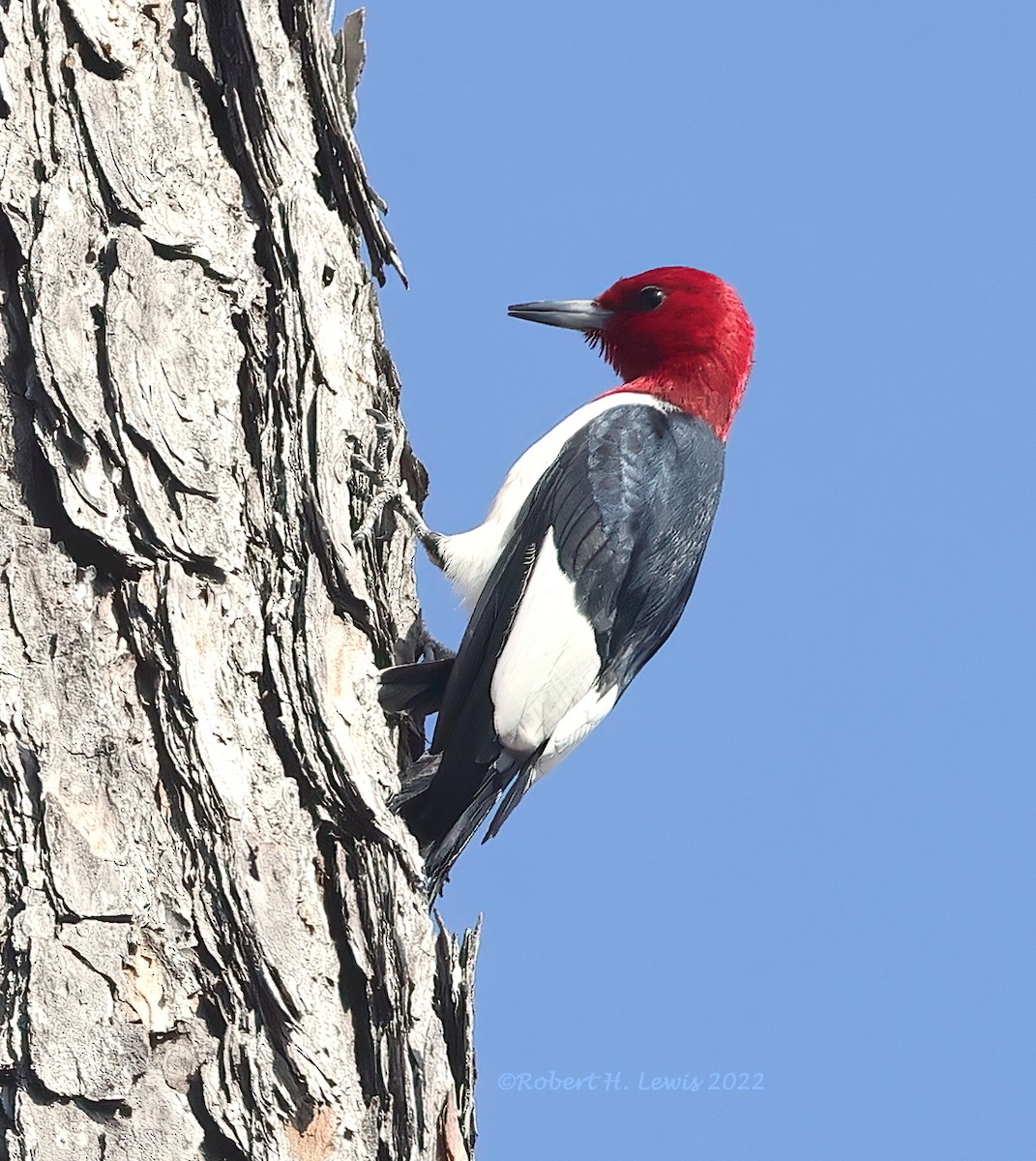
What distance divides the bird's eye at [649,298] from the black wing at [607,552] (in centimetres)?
55

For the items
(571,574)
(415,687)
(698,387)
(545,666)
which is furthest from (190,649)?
(698,387)

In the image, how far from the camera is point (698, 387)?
4.15 m

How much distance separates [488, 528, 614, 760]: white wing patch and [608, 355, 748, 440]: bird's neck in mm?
867

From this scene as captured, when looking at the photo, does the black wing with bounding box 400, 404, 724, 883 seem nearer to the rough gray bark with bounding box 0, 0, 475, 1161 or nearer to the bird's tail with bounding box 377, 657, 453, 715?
the bird's tail with bounding box 377, 657, 453, 715

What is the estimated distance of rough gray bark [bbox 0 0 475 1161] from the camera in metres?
2.18

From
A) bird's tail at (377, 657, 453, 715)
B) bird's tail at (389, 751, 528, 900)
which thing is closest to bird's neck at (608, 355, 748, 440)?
bird's tail at (377, 657, 453, 715)

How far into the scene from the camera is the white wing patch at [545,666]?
3057 millimetres

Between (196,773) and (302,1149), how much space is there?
56 centimetres

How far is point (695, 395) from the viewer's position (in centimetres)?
413

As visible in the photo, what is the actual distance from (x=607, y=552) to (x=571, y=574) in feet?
0.36

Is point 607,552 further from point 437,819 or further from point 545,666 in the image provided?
point 437,819

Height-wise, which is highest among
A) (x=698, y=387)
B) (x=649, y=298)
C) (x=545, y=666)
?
(x=649, y=298)

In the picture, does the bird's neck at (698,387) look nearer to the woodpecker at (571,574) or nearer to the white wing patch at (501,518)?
the woodpecker at (571,574)

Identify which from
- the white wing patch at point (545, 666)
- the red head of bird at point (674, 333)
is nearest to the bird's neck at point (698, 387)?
the red head of bird at point (674, 333)
